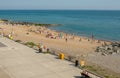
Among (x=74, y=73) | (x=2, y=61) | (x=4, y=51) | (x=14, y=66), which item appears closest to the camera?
(x=74, y=73)

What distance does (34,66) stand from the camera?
814 inches

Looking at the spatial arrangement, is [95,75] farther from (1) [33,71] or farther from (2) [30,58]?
(2) [30,58]

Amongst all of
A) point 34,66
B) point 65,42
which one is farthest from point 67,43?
point 34,66

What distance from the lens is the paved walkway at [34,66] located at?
60.1 ft

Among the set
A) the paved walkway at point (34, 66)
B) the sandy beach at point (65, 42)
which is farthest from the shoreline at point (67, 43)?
the paved walkway at point (34, 66)

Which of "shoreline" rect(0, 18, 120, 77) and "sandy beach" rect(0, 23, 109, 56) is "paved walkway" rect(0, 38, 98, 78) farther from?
"sandy beach" rect(0, 23, 109, 56)

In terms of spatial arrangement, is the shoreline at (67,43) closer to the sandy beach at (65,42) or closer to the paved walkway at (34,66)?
the sandy beach at (65,42)

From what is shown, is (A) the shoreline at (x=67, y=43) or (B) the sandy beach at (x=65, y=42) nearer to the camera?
(A) the shoreline at (x=67, y=43)

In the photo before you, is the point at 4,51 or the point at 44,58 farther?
the point at 4,51

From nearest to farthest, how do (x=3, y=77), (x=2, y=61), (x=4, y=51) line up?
(x=3, y=77) → (x=2, y=61) → (x=4, y=51)

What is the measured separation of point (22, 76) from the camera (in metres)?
17.8

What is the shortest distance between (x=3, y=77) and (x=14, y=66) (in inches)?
124

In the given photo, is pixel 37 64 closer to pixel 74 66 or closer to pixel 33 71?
pixel 33 71

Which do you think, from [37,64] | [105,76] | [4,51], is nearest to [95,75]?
[105,76]
